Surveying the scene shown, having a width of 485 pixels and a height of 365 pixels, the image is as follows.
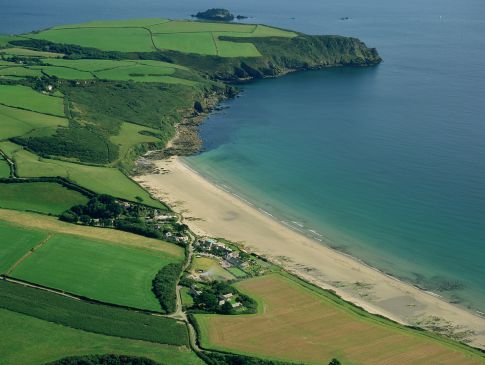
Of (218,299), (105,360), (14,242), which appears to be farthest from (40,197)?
(105,360)

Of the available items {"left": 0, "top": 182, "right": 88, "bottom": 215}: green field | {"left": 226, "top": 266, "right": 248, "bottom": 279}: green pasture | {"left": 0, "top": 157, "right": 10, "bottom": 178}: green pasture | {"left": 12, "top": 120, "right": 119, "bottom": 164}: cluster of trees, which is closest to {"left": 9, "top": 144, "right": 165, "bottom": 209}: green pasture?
{"left": 0, "top": 157, "right": 10, "bottom": 178}: green pasture

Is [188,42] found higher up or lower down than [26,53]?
higher up

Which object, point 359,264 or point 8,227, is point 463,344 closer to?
point 359,264

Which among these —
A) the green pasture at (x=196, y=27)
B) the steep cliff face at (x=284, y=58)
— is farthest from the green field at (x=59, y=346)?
the green pasture at (x=196, y=27)

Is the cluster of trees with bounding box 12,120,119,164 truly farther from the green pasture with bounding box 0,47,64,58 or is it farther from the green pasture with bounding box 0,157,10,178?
the green pasture with bounding box 0,47,64,58

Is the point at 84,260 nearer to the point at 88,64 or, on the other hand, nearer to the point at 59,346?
the point at 59,346

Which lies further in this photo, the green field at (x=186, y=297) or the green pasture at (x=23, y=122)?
the green pasture at (x=23, y=122)

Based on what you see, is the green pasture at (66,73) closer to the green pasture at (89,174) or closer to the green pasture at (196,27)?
the green pasture at (89,174)
